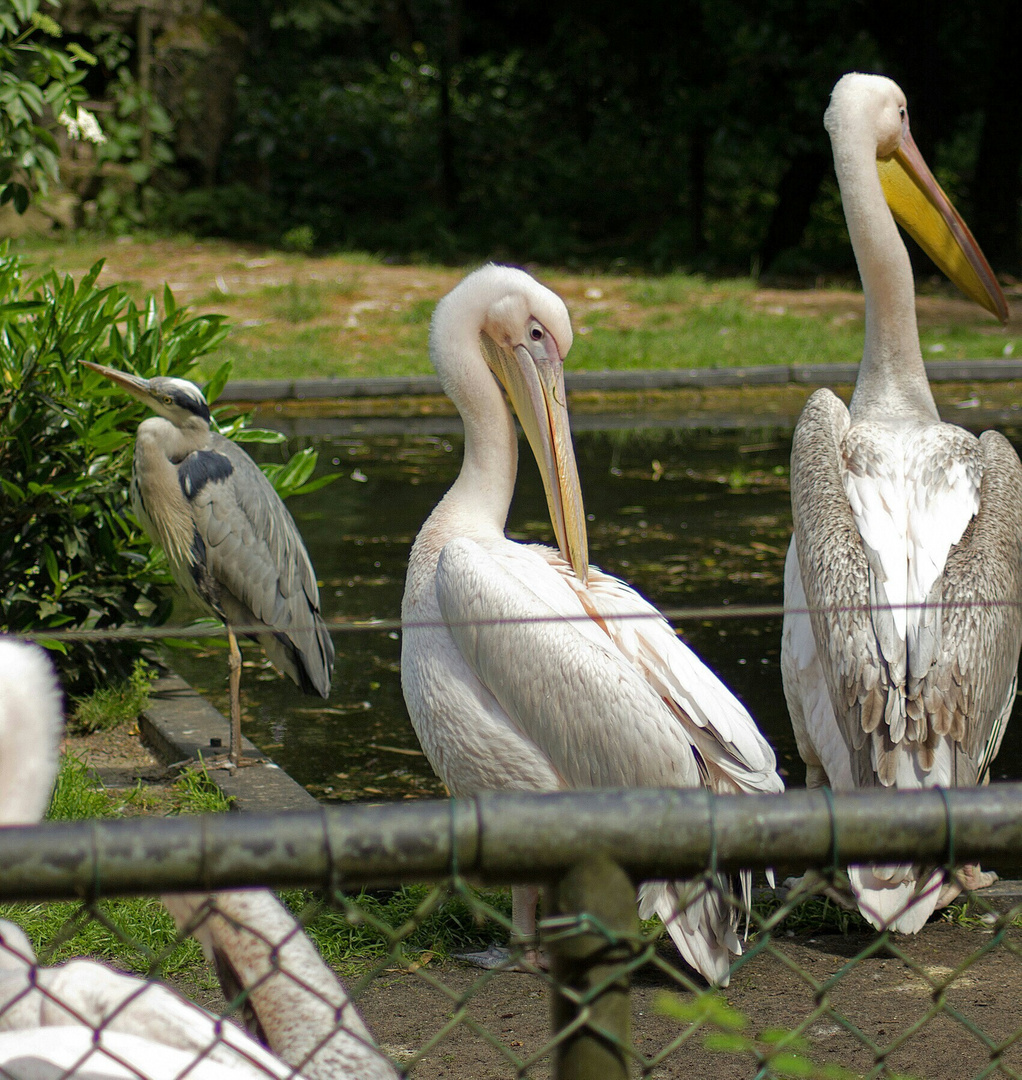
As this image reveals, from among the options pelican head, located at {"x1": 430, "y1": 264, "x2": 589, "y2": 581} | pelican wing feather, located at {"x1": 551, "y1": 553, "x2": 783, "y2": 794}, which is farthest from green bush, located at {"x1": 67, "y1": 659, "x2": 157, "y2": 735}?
pelican wing feather, located at {"x1": 551, "y1": 553, "x2": 783, "y2": 794}

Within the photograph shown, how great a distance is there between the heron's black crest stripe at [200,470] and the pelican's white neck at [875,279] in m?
1.90

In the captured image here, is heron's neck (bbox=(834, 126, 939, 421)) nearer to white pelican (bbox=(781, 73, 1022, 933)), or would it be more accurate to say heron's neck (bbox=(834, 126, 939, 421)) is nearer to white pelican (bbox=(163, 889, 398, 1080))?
white pelican (bbox=(781, 73, 1022, 933))

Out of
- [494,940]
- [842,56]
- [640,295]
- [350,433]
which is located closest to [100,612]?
[494,940]

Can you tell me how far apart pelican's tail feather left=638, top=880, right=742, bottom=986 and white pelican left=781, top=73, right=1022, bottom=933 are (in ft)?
0.94

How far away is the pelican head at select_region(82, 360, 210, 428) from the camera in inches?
156

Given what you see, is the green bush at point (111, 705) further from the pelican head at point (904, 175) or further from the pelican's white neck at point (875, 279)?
the pelican head at point (904, 175)

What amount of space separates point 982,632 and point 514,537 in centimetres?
366

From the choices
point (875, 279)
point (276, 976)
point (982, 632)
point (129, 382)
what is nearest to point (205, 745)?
point (129, 382)

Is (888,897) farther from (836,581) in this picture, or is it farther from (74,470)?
(74,470)

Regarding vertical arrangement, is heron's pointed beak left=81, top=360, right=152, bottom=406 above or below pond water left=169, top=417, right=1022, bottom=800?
above

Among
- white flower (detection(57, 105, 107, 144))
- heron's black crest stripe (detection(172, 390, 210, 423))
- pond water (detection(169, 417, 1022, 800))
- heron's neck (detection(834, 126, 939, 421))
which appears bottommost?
pond water (detection(169, 417, 1022, 800))

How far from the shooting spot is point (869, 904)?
2812mm

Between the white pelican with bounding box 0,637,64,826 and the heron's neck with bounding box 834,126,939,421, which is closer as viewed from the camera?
the white pelican with bounding box 0,637,64,826

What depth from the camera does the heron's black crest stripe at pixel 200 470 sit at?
3.99 m
